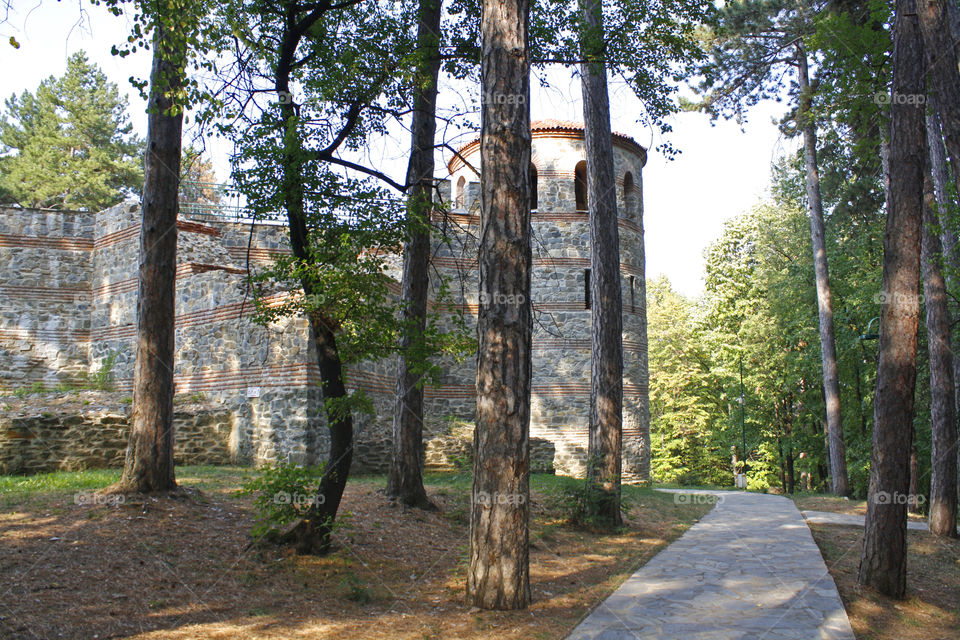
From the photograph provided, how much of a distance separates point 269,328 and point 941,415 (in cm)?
1224

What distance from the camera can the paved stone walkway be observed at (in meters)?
5.05

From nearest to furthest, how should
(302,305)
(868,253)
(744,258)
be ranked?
(302,305), (868,253), (744,258)

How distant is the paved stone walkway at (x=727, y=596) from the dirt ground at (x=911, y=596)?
0.65 ft

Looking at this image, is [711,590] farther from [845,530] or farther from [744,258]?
[744,258]

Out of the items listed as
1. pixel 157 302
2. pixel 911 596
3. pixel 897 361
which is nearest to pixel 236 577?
pixel 157 302

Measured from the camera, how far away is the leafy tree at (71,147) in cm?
3228

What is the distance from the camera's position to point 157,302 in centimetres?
819

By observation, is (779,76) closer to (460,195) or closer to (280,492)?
(460,195)

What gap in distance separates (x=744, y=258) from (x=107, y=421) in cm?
2748

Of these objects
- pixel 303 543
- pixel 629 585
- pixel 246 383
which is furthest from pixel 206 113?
pixel 246 383

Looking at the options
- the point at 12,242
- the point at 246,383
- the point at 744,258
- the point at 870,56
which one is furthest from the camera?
the point at 744,258

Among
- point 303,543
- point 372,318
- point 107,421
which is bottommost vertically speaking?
point 303,543

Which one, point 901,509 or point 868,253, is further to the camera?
point 868,253

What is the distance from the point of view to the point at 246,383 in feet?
45.5
